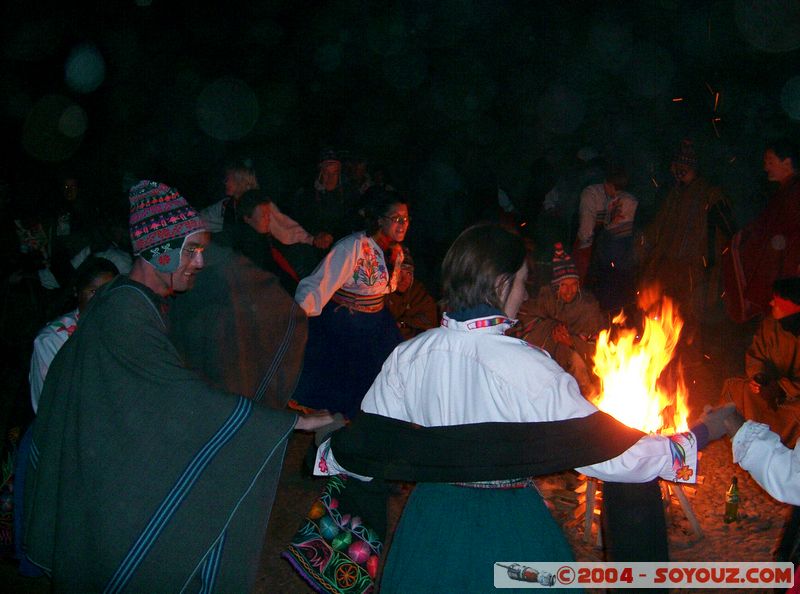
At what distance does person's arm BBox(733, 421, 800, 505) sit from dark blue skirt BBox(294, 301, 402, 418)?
135 inches

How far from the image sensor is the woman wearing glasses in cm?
581

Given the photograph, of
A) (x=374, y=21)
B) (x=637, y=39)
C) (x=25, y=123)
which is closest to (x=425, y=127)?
(x=374, y=21)

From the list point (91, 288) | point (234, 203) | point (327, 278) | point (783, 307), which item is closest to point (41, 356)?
point (91, 288)

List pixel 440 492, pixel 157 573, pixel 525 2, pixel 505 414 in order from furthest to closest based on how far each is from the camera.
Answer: pixel 525 2, pixel 157 573, pixel 440 492, pixel 505 414

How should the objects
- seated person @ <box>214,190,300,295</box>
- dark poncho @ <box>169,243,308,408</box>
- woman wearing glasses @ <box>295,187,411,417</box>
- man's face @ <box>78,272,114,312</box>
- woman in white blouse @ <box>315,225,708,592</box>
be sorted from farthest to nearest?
1. seated person @ <box>214,190,300,295</box>
2. woman wearing glasses @ <box>295,187,411,417</box>
3. man's face @ <box>78,272,114,312</box>
4. dark poncho @ <box>169,243,308,408</box>
5. woman in white blouse @ <box>315,225,708,592</box>

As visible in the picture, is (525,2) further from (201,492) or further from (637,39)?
(201,492)

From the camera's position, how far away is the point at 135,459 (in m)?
2.79

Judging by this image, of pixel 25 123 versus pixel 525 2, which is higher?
pixel 525 2

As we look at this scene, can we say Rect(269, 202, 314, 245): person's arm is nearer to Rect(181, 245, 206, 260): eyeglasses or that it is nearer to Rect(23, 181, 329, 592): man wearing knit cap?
Rect(181, 245, 206, 260): eyeglasses

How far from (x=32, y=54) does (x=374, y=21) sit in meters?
4.81

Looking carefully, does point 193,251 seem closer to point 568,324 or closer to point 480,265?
point 480,265

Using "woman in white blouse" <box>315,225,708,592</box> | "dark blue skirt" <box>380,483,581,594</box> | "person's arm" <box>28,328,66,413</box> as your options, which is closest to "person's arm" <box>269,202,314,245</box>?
"person's arm" <box>28,328,66,413</box>

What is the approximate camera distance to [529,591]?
8.21 feet

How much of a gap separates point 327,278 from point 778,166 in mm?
4354
